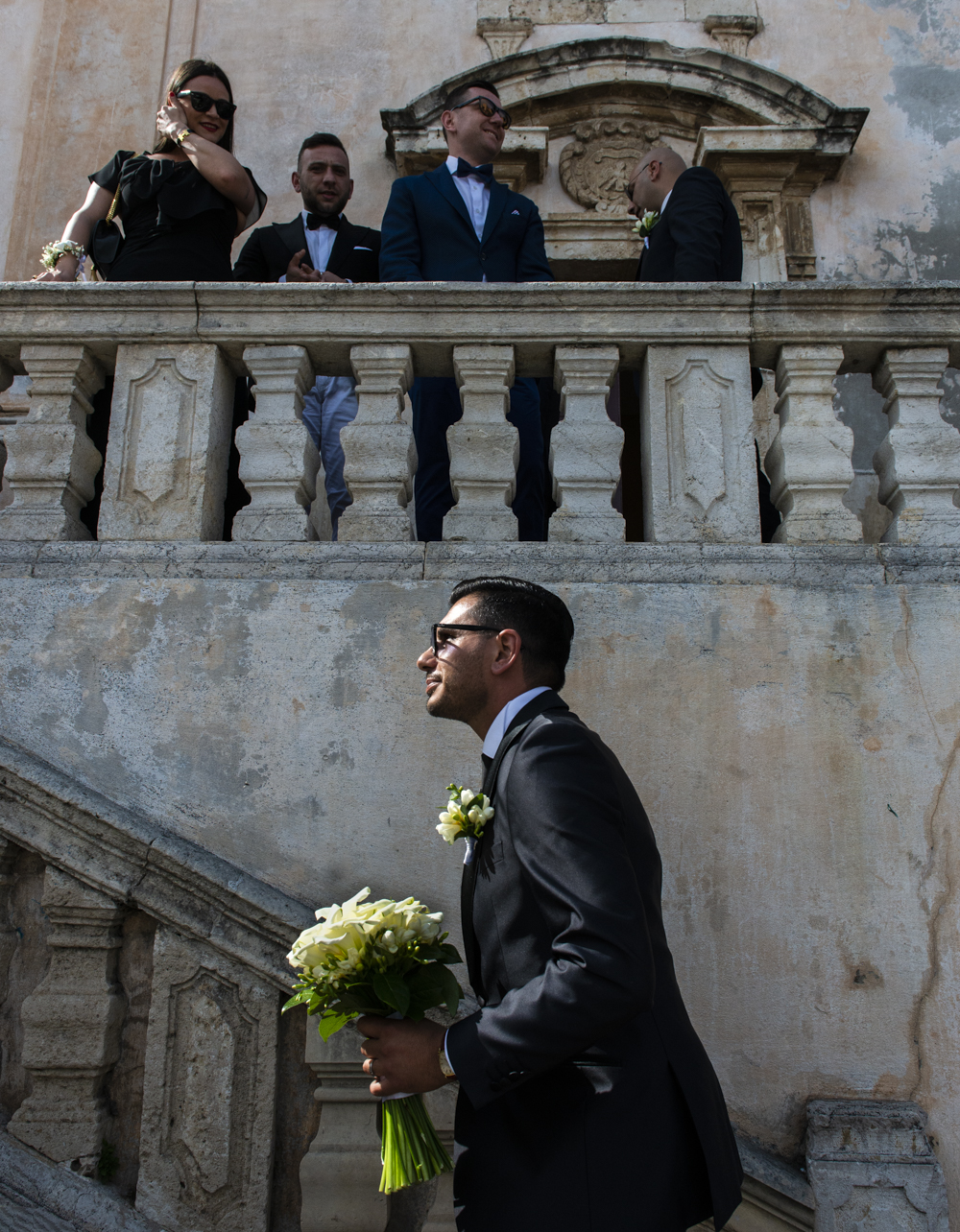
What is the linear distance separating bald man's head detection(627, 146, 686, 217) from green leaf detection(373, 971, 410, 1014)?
372 centimetres

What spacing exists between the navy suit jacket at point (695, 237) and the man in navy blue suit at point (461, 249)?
1.69 ft

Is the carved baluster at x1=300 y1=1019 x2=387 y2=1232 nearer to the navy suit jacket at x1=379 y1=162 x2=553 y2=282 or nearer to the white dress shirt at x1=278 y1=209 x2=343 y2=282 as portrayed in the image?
the navy suit jacket at x1=379 y1=162 x2=553 y2=282

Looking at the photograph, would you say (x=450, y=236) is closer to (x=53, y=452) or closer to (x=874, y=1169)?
(x=53, y=452)

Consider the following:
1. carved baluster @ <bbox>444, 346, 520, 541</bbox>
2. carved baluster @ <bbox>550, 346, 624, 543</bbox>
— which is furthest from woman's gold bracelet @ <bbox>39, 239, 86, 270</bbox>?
carved baluster @ <bbox>550, 346, 624, 543</bbox>

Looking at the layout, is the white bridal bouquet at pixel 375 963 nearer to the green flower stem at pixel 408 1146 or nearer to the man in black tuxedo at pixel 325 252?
the green flower stem at pixel 408 1146

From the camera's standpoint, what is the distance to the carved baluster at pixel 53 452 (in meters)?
3.42

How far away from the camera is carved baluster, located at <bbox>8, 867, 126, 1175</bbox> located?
2.67m

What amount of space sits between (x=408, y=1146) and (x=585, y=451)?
214 cm

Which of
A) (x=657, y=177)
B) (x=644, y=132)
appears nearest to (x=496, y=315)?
(x=657, y=177)

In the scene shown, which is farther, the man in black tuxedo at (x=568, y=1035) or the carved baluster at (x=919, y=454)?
the carved baluster at (x=919, y=454)

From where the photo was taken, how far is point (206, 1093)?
268 cm

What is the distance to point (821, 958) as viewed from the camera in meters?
2.88

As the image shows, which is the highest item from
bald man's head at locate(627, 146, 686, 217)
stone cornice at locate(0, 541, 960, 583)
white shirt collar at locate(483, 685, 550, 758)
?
bald man's head at locate(627, 146, 686, 217)

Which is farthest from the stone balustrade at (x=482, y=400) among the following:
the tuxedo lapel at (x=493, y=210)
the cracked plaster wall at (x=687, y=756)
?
the tuxedo lapel at (x=493, y=210)
